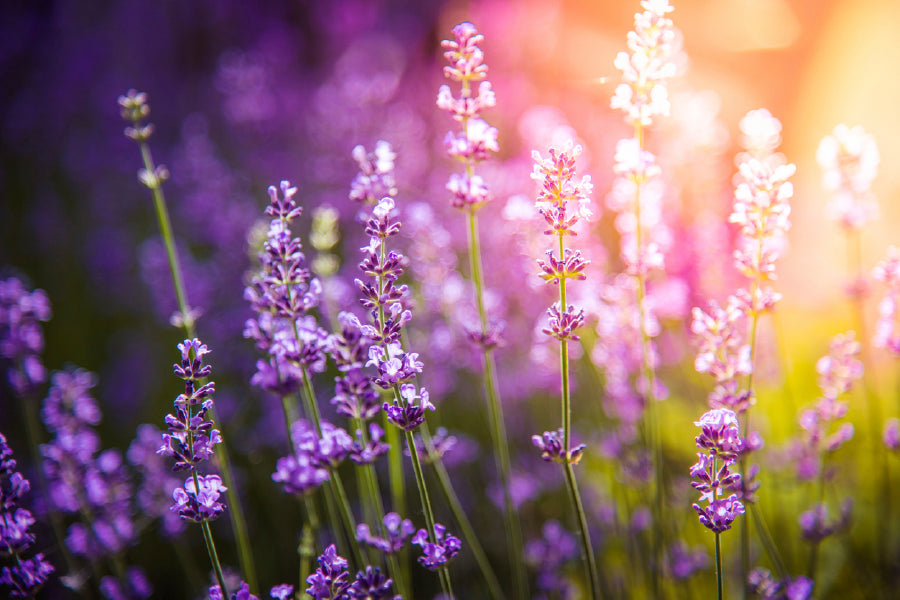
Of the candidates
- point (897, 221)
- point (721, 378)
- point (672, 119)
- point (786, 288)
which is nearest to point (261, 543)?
point (721, 378)

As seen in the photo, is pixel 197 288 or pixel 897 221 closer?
pixel 197 288

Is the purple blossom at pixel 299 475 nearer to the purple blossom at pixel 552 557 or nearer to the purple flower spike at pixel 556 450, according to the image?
the purple flower spike at pixel 556 450

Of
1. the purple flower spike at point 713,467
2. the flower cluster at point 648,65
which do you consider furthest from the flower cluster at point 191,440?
the flower cluster at point 648,65

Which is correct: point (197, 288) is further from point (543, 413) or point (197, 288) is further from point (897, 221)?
point (897, 221)

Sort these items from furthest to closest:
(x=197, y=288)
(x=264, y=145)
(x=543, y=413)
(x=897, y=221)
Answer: (x=264, y=145) → (x=897, y=221) → (x=197, y=288) → (x=543, y=413)

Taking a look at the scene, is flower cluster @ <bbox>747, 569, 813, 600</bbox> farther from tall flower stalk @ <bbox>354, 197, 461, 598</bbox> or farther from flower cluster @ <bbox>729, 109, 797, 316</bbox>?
tall flower stalk @ <bbox>354, 197, 461, 598</bbox>
